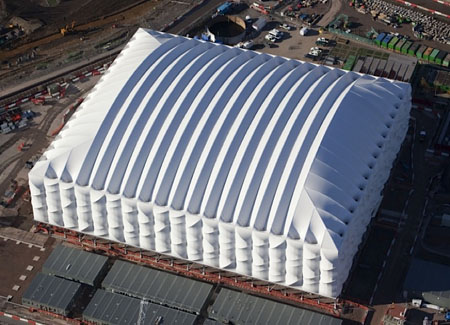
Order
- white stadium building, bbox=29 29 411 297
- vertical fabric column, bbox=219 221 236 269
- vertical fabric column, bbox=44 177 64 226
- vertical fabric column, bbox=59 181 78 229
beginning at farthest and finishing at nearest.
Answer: vertical fabric column, bbox=44 177 64 226, vertical fabric column, bbox=59 181 78 229, vertical fabric column, bbox=219 221 236 269, white stadium building, bbox=29 29 411 297

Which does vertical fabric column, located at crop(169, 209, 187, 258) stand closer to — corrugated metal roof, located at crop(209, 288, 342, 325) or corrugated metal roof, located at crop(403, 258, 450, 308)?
corrugated metal roof, located at crop(209, 288, 342, 325)

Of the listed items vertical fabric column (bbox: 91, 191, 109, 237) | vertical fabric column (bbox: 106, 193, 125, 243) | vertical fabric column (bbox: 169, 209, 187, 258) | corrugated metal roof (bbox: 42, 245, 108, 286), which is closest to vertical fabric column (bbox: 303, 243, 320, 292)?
vertical fabric column (bbox: 169, 209, 187, 258)

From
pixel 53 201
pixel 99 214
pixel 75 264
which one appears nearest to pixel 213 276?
pixel 99 214

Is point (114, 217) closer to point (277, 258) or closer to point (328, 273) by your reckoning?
point (277, 258)

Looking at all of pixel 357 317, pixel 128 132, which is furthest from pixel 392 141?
pixel 128 132

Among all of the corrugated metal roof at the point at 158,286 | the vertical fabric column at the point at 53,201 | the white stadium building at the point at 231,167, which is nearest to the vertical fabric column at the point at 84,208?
the white stadium building at the point at 231,167

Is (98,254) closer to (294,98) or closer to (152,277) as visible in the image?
(152,277)
